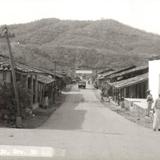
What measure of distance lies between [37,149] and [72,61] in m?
129

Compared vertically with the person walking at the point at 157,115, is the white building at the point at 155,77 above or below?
above

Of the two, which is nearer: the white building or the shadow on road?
the shadow on road

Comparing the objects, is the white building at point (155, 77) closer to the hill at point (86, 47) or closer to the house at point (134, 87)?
the house at point (134, 87)

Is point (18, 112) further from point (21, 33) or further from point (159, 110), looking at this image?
point (21, 33)

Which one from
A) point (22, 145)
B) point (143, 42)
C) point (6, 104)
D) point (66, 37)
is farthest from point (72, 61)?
point (22, 145)

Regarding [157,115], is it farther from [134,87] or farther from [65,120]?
[134,87]

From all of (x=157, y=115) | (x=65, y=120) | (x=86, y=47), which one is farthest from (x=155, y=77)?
(x=86, y=47)

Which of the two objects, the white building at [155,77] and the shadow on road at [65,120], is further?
the white building at [155,77]


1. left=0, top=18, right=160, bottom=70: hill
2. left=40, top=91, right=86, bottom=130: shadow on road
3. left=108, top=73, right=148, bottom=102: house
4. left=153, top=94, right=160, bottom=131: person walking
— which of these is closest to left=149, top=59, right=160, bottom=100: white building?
left=108, top=73, right=148, bottom=102: house

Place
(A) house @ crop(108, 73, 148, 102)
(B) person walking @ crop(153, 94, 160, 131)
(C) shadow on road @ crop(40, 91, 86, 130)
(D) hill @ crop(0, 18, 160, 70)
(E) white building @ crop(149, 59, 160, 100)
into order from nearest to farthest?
(B) person walking @ crop(153, 94, 160, 131) → (C) shadow on road @ crop(40, 91, 86, 130) → (E) white building @ crop(149, 59, 160, 100) → (A) house @ crop(108, 73, 148, 102) → (D) hill @ crop(0, 18, 160, 70)

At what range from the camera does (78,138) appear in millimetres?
14375

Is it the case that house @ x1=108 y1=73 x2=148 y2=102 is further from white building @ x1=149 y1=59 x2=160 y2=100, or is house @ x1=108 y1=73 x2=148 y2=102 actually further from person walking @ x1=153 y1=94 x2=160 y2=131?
person walking @ x1=153 y1=94 x2=160 y2=131

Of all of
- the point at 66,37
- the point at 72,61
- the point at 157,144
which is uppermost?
the point at 66,37

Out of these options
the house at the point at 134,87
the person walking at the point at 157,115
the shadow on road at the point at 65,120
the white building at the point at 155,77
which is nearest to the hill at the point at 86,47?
the house at the point at 134,87
